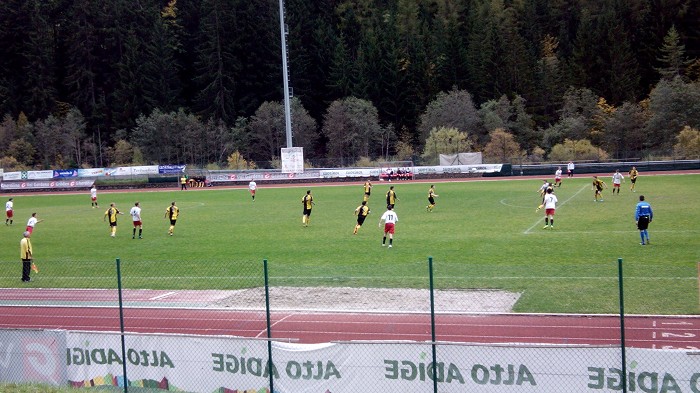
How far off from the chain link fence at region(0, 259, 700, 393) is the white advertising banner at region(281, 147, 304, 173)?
154ft

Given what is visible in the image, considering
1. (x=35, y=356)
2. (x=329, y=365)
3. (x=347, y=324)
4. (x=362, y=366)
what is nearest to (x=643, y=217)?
(x=347, y=324)

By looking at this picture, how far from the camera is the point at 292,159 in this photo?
69.1 meters

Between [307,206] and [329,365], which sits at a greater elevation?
[307,206]

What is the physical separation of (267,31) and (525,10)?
135 feet

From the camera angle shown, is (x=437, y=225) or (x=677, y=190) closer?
(x=437, y=225)

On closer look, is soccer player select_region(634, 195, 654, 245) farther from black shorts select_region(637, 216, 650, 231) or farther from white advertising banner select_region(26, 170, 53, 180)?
white advertising banner select_region(26, 170, 53, 180)

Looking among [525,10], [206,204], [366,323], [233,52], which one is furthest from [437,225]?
[525,10]

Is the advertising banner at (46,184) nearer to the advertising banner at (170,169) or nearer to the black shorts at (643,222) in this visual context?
the advertising banner at (170,169)

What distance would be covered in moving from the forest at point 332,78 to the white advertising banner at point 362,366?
229ft

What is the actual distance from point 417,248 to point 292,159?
42.6m

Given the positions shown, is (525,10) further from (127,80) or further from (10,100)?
(10,100)

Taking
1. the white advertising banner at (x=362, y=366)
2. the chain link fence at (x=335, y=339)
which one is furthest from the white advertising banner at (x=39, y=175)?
the white advertising banner at (x=362, y=366)

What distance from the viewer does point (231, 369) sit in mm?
12031

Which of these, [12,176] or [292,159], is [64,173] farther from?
[292,159]
